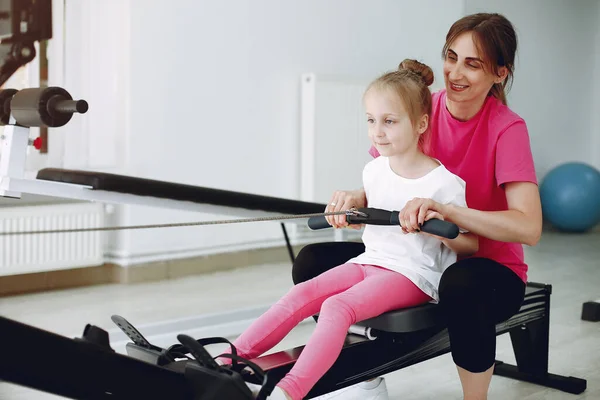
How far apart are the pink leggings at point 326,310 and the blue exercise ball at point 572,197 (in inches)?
166

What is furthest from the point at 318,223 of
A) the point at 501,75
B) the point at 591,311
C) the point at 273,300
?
the point at 591,311

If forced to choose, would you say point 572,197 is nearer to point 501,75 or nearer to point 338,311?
point 501,75

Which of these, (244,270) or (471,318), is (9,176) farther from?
(244,270)

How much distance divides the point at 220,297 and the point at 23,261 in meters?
0.89

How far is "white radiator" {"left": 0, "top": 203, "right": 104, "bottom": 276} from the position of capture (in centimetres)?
331

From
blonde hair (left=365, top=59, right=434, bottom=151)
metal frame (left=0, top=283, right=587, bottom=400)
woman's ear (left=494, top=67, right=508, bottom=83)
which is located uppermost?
woman's ear (left=494, top=67, right=508, bottom=83)

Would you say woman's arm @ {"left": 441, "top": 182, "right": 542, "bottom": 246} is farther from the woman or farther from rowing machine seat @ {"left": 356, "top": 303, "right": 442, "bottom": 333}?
rowing machine seat @ {"left": 356, "top": 303, "right": 442, "bottom": 333}

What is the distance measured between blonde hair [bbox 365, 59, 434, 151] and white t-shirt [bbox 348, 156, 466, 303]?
140mm

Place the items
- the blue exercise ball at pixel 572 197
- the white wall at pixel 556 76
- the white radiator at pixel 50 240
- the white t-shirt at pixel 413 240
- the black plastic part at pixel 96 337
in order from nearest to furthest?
the black plastic part at pixel 96 337
the white t-shirt at pixel 413 240
the white radiator at pixel 50 240
the blue exercise ball at pixel 572 197
the white wall at pixel 556 76

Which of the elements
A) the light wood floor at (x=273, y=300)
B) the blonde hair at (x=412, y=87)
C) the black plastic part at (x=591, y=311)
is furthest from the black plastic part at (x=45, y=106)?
the black plastic part at (x=591, y=311)

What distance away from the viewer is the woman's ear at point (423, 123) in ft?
5.66

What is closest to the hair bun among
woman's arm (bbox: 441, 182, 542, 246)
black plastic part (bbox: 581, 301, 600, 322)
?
woman's arm (bbox: 441, 182, 542, 246)

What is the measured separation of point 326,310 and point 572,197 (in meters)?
4.44

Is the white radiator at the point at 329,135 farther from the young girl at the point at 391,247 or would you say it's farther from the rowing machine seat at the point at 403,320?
the rowing machine seat at the point at 403,320
